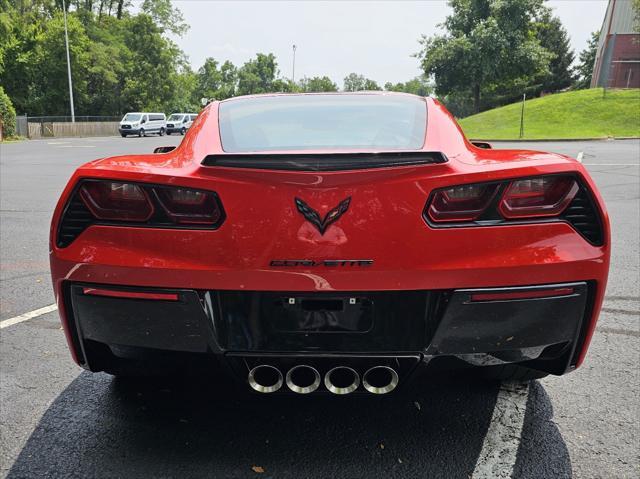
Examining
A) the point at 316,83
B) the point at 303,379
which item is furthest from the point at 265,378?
the point at 316,83

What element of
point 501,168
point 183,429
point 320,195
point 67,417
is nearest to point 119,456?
point 183,429

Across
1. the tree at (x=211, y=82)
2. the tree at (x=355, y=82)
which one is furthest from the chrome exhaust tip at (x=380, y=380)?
the tree at (x=355, y=82)

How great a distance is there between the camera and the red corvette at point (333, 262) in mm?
1907

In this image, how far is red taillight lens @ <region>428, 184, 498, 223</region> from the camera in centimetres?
196

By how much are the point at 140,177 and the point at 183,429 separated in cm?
109

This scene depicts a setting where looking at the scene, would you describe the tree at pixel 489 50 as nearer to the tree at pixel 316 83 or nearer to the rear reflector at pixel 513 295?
the rear reflector at pixel 513 295

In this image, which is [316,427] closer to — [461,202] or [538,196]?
[461,202]

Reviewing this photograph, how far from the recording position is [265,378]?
2.09m

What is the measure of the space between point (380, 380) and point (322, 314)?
0.34m

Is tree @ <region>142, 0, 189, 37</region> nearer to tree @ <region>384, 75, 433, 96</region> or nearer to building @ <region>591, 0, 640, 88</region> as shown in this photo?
building @ <region>591, 0, 640, 88</region>

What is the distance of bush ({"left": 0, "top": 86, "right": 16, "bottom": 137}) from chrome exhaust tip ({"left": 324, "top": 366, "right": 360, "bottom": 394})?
36.8 metres

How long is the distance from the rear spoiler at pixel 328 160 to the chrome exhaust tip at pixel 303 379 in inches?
27.7

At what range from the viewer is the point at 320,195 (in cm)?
189

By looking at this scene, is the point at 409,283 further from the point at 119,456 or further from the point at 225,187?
the point at 119,456
